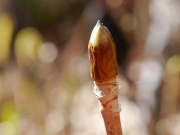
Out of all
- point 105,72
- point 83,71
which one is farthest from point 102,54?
point 83,71

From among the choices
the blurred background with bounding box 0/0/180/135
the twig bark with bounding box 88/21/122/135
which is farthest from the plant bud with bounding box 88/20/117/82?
the blurred background with bounding box 0/0/180/135

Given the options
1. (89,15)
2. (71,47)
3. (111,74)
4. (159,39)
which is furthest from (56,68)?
(111,74)

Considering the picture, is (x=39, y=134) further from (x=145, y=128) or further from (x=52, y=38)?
(x=52, y=38)

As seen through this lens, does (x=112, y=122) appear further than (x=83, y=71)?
No

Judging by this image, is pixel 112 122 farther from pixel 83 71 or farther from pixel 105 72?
pixel 83 71

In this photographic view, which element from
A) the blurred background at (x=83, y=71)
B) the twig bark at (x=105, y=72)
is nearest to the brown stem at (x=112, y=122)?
the twig bark at (x=105, y=72)

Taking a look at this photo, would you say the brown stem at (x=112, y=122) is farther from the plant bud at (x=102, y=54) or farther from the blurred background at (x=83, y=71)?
the blurred background at (x=83, y=71)

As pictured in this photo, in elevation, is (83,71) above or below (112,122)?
below
